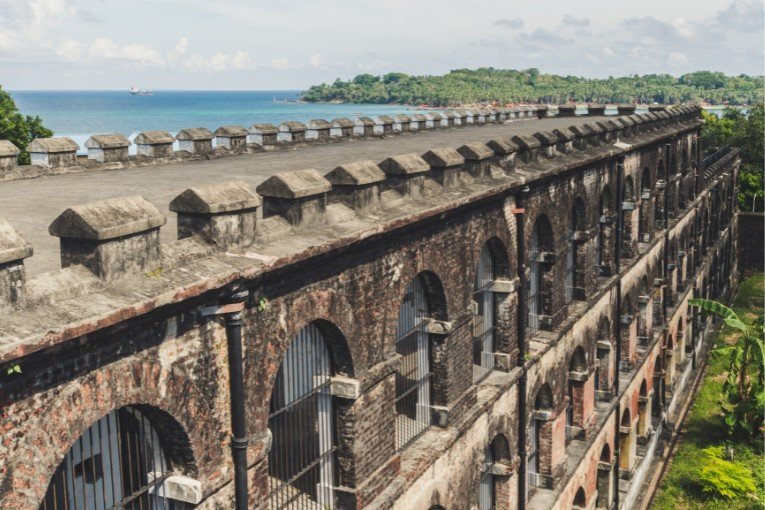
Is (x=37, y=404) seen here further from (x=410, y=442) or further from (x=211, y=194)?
(x=410, y=442)

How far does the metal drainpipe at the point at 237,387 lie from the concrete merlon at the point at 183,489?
19.7 inches

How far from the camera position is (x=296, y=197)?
28.2 feet

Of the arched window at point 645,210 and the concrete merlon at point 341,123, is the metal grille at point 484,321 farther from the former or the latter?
the arched window at point 645,210

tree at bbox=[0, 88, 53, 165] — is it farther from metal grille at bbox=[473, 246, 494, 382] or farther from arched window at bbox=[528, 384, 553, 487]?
metal grille at bbox=[473, 246, 494, 382]

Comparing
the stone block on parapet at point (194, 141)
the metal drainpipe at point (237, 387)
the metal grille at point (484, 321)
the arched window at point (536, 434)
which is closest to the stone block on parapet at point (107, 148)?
the stone block on parapet at point (194, 141)

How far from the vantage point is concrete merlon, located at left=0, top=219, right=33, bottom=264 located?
212 inches

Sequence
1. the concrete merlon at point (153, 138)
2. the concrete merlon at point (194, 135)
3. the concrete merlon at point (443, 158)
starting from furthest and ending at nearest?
the concrete merlon at point (194, 135) < the concrete merlon at point (153, 138) < the concrete merlon at point (443, 158)

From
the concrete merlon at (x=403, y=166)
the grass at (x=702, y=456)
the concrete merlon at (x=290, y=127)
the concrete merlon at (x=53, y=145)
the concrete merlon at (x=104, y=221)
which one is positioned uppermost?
the concrete merlon at (x=290, y=127)

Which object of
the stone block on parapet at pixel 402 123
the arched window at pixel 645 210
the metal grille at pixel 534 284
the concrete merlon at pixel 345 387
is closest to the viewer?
the concrete merlon at pixel 345 387

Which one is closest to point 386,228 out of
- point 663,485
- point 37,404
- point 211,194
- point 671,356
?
point 211,194

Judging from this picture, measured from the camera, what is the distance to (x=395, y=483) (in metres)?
10.8

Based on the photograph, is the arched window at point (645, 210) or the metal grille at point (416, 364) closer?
the metal grille at point (416, 364)

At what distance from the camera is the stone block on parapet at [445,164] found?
1198cm

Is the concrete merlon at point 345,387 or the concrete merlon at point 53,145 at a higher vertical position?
the concrete merlon at point 53,145
